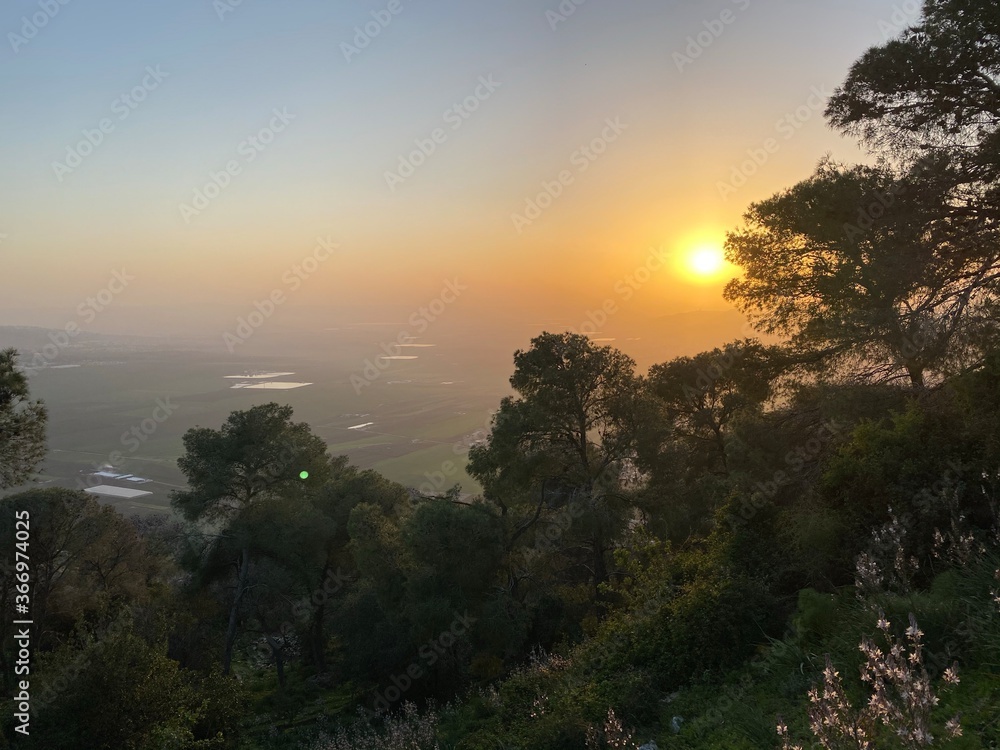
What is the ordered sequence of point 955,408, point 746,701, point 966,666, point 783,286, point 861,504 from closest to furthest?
point 966,666
point 746,701
point 861,504
point 955,408
point 783,286

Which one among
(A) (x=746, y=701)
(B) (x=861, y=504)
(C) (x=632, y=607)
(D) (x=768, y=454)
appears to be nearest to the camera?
(A) (x=746, y=701)

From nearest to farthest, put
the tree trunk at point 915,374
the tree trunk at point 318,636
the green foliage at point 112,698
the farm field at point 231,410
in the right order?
the green foliage at point 112,698 → the tree trunk at point 915,374 → the tree trunk at point 318,636 → the farm field at point 231,410

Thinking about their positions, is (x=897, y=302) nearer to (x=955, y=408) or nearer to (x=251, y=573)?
(x=955, y=408)

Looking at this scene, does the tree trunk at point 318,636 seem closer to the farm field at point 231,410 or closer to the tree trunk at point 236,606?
the tree trunk at point 236,606

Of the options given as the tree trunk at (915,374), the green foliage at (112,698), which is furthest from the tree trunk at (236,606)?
the tree trunk at (915,374)

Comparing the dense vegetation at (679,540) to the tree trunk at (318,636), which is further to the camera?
the tree trunk at (318,636)

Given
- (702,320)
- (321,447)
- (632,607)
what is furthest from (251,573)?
(702,320)

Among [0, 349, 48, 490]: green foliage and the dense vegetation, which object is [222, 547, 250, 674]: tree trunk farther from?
[0, 349, 48, 490]: green foliage

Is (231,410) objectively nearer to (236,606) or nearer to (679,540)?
(236,606)

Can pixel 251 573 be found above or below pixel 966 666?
below
